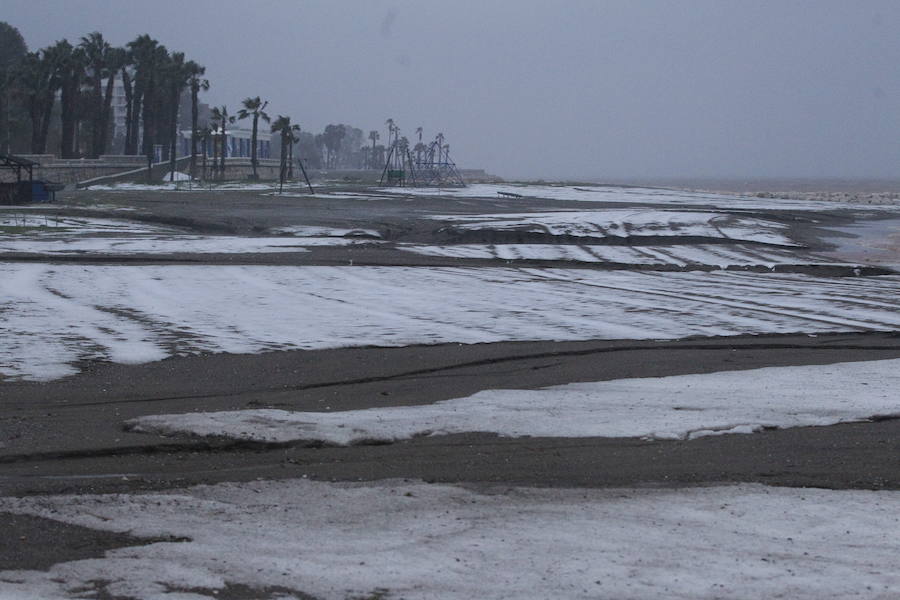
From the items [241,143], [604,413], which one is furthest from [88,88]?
[604,413]

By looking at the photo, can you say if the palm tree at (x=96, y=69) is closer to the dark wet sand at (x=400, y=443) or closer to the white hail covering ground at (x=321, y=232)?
the white hail covering ground at (x=321, y=232)

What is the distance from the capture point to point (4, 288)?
677 inches

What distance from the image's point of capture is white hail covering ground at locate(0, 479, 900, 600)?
5.20m

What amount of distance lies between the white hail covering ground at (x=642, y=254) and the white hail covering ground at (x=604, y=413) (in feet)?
49.3

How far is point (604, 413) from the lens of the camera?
9.22 m

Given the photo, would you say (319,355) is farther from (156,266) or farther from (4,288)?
(156,266)

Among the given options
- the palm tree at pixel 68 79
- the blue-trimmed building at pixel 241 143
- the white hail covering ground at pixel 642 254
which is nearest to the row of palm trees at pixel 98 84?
the palm tree at pixel 68 79

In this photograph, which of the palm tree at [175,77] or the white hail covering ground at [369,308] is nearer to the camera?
the white hail covering ground at [369,308]

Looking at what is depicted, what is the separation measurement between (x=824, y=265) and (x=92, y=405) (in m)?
20.0

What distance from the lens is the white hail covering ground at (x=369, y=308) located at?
13.1 meters

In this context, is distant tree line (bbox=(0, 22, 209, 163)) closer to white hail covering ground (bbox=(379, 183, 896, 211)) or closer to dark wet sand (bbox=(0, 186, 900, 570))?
white hail covering ground (bbox=(379, 183, 896, 211))

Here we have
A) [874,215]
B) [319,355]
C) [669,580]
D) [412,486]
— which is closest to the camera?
[669,580]

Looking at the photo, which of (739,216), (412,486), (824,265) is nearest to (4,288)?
(412,486)

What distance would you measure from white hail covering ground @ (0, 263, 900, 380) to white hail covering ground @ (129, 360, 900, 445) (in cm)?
319
